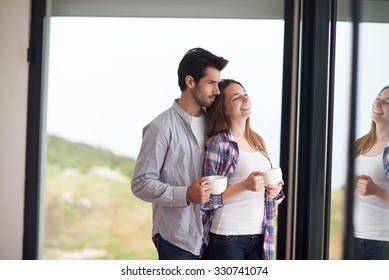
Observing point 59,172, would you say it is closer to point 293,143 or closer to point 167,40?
point 167,40

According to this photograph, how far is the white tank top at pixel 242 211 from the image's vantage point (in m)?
2.50

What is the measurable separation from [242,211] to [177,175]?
Result: 30 centimetres

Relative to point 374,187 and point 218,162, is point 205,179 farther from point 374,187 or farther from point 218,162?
point 374,187

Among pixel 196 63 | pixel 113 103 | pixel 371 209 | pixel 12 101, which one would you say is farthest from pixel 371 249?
pixel 12 101

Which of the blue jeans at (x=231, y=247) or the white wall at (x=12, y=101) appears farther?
the white wall at (x=12, y=101)

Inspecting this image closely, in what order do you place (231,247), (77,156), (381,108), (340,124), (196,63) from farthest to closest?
(77,156) < (196,63) < (231,247) < (340,124) < (381,108)

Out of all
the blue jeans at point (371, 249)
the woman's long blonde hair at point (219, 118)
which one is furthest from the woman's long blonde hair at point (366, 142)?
the woman's long blonde hair at point (219, 118)

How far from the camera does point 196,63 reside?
2.63 m

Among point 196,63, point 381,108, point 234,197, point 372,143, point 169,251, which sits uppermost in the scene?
point 196,63

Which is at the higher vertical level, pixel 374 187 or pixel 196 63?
pixel 196 63

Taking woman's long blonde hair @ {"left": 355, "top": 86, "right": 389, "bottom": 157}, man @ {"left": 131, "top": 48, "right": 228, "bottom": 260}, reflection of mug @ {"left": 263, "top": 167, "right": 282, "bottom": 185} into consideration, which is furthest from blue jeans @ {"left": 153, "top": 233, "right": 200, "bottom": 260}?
woman's long blonde hair @ {"left": 355, "top": 86, "right": 389, "bottom": 157}

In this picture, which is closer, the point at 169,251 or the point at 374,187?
the point at 374,187

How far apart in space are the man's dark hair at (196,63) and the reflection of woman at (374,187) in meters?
0.78

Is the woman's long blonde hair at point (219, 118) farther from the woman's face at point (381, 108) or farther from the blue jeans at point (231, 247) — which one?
the woman's face at point (381, 108)
